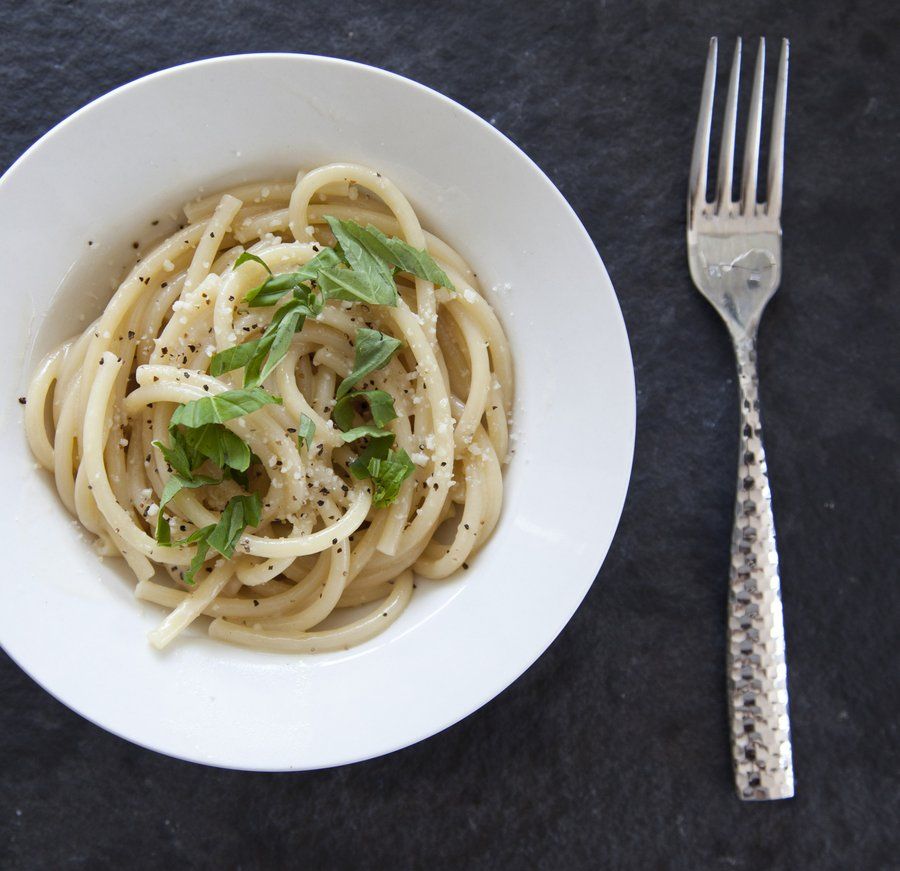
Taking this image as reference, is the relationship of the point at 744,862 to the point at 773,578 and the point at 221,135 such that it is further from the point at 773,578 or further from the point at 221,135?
the point at 221,135

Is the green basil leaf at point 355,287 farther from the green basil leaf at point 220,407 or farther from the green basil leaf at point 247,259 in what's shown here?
the green basil leaf at point 220,407

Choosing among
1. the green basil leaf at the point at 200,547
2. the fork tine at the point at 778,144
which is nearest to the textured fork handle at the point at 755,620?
the fork tine at the point at 778,144

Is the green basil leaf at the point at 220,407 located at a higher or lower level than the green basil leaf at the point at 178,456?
higher

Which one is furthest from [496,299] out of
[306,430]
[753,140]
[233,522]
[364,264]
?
[753,140]

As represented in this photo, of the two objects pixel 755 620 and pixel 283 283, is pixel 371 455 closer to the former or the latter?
pixel 283 283

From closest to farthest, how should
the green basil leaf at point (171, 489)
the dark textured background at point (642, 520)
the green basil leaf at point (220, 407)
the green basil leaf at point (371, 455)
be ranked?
the green basil leaf at point (220, 407) → the green basil leaf at point (171, 489) → the green basil leaf at point (371, 455) → the dark textured background at point (642, 520)

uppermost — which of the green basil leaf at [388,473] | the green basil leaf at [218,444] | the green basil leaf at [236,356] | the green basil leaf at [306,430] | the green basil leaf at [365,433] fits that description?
the green basil leaf at [236,356]

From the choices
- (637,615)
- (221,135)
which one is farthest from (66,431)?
(637,615)
